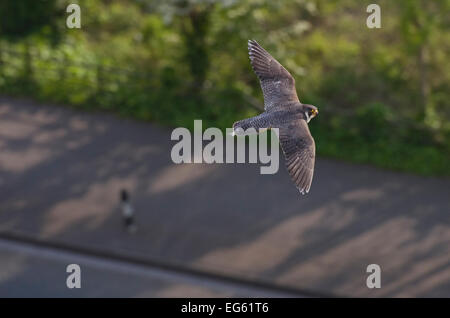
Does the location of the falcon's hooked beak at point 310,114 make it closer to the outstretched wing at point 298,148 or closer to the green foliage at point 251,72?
the outstretched wing at point 298,148

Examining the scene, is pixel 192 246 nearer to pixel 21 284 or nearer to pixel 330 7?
pixel 21 284

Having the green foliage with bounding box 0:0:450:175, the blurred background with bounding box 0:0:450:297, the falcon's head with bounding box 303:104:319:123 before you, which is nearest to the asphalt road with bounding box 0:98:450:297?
the blurred background with bounding box 0:0:450:297

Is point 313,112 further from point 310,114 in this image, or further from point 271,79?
point 271,79

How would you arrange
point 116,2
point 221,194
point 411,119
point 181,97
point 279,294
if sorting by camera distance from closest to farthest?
point 279,294 → point 221,194 → point 411,119 → point 181,97 → point 116,2

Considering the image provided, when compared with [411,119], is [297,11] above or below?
above

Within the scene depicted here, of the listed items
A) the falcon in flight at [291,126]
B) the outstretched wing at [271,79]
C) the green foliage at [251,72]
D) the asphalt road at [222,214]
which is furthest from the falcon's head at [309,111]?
the green foliage at [251,72]

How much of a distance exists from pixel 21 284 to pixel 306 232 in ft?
22.5

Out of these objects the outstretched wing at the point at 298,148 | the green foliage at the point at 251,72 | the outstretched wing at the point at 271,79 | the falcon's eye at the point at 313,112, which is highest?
the green foliage at the point at 251,72

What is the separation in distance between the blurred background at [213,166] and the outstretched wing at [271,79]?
6131 mm

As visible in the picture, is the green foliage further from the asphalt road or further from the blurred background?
the asphalt road

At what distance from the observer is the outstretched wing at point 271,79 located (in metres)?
10.7

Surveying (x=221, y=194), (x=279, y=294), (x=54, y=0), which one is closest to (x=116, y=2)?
(x=54, y=0)

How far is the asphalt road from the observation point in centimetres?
1599

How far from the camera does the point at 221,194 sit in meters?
18.2
